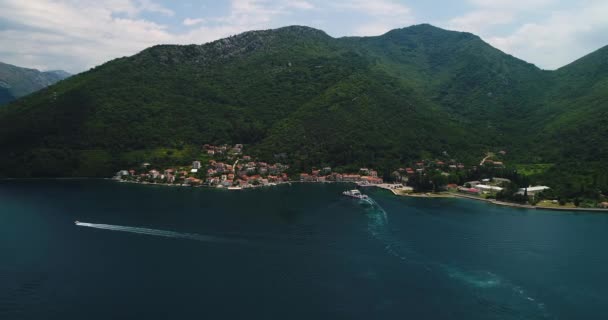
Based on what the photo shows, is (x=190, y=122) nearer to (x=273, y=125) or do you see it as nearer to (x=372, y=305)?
(x=273, y=125)

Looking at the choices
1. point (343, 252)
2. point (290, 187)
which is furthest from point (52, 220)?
Answer: point (290, 187)

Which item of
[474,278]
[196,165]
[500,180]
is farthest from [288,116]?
[474,278]

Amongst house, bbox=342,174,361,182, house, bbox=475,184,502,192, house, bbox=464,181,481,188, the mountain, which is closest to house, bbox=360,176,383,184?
house, bbox=342,174,361,182

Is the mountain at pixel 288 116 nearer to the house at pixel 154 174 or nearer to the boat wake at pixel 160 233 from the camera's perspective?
the house at pixel 154 174

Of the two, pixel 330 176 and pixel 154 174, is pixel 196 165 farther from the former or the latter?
pixel 330 176

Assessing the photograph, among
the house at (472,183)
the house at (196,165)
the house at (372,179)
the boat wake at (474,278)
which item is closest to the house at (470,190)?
the house at (472,183)
